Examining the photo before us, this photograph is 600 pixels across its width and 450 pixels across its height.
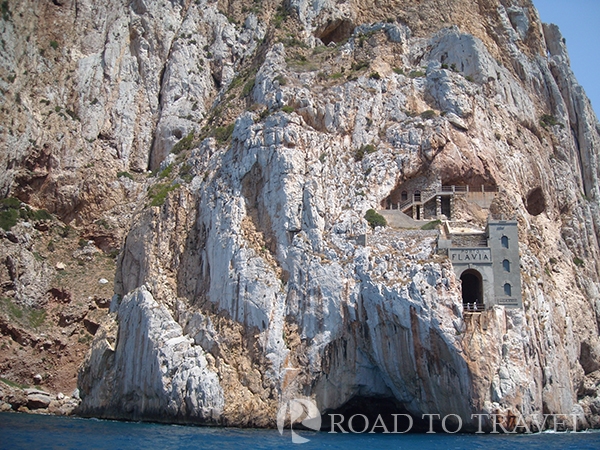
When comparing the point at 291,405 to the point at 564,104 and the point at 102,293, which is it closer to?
the point at 102,293

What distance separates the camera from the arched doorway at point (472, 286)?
145ft

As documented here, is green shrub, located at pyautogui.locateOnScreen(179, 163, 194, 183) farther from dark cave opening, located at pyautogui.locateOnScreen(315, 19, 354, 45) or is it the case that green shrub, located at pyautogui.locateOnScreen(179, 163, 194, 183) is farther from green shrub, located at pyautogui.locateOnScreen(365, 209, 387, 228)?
dark cave opening, located at pyautogui.locateOnScreen(315, 19, 354, 45)

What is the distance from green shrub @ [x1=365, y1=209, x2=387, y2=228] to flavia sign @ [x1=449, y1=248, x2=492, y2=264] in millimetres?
5080

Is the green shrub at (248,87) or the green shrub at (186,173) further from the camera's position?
the green shrub at (248,87)

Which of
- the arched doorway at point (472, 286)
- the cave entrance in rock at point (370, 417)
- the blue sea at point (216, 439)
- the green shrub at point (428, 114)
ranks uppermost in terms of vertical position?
the green shrub at point (428, 114)

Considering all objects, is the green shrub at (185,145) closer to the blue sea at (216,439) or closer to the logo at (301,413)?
the blue sea at (216,439)

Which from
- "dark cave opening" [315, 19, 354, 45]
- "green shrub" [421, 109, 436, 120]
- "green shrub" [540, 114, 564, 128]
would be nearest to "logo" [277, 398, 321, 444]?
"green shrub" [421, 109, 436, 120]

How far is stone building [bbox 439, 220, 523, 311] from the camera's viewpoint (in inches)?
1702

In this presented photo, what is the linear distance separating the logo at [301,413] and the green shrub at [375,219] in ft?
39.3

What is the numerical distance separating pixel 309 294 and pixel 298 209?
5927 mm

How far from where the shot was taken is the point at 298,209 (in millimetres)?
47062

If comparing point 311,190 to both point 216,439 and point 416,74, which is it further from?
point 216,439

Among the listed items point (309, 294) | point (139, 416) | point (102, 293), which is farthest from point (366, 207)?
point (102, 293)

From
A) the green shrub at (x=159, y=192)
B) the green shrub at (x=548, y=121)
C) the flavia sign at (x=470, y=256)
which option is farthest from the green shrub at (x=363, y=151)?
the green shrub at (x=548, y=121)
